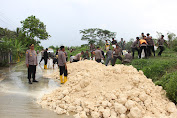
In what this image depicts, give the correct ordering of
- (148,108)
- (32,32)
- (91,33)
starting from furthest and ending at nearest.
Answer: (91,33), (32,32), (148,108)

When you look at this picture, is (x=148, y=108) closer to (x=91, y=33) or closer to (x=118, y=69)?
(x=118, y=69)

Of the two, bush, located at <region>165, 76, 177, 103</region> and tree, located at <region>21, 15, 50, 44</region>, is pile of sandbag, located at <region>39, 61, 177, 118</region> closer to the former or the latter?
bush, located at <region>165, 76, 177, 103</region>

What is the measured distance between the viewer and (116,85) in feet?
15.8

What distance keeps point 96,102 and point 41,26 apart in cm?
2018

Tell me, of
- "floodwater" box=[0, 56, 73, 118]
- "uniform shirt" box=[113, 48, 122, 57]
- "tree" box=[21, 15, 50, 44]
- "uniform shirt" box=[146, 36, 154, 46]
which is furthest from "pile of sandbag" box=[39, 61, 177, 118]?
"tree" box=[21, 15, 50, 44]

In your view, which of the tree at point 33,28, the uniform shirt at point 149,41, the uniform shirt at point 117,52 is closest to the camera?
the uniform shirt at point 117,52

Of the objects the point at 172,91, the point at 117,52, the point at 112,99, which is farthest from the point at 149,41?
the point at 112,99

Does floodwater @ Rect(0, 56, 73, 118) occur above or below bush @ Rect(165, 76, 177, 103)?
below

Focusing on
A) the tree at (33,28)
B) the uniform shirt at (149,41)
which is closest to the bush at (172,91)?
the uniform shirt at (149,41)

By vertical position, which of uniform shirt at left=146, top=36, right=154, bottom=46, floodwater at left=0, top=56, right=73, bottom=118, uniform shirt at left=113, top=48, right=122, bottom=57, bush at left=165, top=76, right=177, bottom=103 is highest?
uniform shirt at left=146, top=36, right=154, bottom=46

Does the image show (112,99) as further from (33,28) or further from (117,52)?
(33,28)

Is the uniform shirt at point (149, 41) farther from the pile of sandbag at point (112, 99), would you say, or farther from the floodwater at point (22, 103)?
the floodwater at point (22, 103)

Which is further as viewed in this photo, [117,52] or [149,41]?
[149,41]

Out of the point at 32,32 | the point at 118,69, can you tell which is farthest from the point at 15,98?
the point at 32,32
